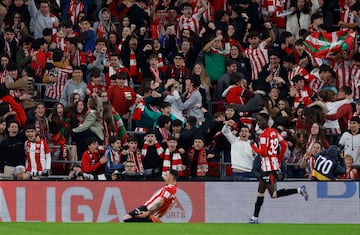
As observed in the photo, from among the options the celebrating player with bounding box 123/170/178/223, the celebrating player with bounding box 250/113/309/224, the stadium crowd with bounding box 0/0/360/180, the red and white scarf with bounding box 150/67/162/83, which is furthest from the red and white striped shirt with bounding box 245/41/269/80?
the celebrating player with bounding box 123/170/178/223

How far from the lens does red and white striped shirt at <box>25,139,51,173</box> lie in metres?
25.1

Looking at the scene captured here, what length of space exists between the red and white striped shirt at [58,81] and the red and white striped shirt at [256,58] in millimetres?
4145

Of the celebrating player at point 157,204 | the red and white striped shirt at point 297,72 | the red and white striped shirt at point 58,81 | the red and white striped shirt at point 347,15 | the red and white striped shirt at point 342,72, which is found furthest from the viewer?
the red and white striped shirt at point 347,15

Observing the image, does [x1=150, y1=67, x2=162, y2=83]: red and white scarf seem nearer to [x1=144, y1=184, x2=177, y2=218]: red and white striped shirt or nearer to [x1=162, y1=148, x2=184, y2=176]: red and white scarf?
[x1=162, y1=148, x2=184, y2=176]: red and white scarf

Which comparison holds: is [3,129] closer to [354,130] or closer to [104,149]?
[104,149]

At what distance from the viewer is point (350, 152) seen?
25.4m

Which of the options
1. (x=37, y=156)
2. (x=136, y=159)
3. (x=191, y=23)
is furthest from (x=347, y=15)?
(x=37, y=156)

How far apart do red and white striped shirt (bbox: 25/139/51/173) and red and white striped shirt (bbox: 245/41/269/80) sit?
5615mm

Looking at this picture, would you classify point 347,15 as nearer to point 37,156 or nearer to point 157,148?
point 157,148

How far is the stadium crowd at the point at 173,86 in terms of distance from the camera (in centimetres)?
2520

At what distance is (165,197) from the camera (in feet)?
74.2

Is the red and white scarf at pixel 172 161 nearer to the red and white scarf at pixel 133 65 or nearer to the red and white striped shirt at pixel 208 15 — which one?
the red and white scarf at pixel 133 65

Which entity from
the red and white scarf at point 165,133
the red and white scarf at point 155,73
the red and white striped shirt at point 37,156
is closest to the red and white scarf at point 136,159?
the red and white scarf at point 165,133

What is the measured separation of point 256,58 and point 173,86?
2567 millimetres
